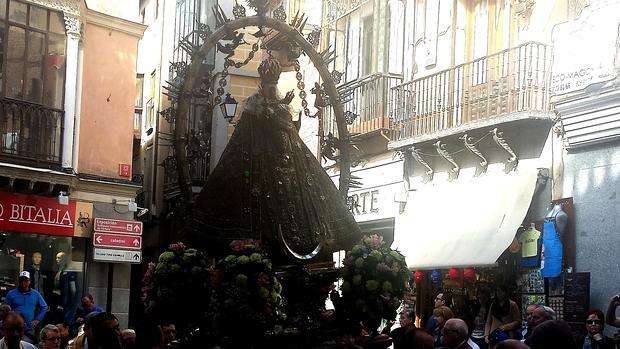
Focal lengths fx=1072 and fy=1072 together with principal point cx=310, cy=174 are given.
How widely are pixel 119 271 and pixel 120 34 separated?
4301mm

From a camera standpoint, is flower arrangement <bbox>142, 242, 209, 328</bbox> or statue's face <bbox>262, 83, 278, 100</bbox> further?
statue's face <bbox>262, 83, 278, 100</bbox>

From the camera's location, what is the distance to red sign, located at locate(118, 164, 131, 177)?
63.6 feet

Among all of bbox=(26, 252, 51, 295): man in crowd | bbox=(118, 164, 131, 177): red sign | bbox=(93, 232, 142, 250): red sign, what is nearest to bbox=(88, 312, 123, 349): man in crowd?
bbox=(26, 252, 51, 295): man in crowd

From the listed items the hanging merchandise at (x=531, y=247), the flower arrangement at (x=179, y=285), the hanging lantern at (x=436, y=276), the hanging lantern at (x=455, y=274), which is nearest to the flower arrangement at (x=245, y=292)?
the flower arrangement at (x=179, y=285)

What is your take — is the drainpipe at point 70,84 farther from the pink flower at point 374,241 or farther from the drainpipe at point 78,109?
the pink flower at point 374,241

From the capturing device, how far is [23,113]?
17.5m

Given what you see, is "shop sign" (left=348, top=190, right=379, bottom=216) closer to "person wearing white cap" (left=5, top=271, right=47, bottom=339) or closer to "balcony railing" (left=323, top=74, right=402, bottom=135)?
"balcony railing" (left=323, top=74, right=402, bottom=135)

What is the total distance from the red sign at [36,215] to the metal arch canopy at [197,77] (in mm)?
9440

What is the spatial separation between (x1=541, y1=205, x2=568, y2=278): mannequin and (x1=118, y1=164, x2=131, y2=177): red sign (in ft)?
26.9

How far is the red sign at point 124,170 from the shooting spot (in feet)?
63.6

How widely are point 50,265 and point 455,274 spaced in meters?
6.93

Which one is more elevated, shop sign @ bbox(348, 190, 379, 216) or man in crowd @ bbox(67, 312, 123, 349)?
Result: shop sign @ bbox(348, 190, 379, 216)

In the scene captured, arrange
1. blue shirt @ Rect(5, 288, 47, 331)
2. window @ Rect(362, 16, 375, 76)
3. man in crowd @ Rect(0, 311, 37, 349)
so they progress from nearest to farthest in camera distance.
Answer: man in crowd @ Rect(0, 311, 37, 349), blue shirt @ Rect(5, 288, 47, 331), window @ Rect(362, 16, 375, 76)

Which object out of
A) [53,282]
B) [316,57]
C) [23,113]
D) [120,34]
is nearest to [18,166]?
[23,113]
